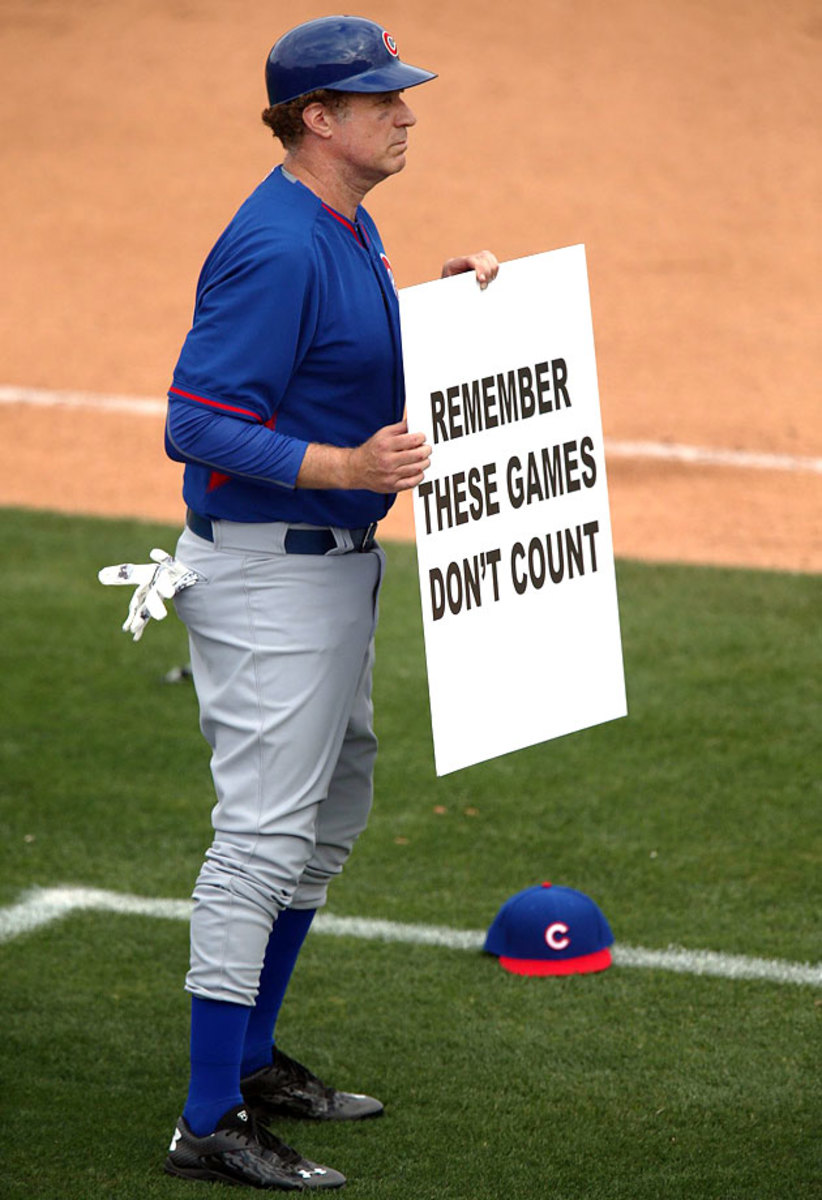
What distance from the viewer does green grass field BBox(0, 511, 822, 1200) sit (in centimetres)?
368

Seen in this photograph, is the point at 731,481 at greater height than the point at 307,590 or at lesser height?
lesser

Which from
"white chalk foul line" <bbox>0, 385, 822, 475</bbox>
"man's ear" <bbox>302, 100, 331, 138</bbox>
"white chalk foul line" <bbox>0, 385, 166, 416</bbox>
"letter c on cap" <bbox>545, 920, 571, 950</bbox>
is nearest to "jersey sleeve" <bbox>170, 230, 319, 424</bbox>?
"man's ear" <bbox>302, 100, 331, 138</bbox>

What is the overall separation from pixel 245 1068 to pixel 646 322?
8.53 meters

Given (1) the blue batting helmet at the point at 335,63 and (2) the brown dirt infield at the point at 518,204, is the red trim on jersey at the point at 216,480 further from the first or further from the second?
(2) the brown dirt infield at the point at 518,204

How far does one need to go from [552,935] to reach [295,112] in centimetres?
203

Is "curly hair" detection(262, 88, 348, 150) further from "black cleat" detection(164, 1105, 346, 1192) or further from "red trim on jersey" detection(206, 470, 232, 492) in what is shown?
"black cleat" detection(164, 1105, 346, 1192)

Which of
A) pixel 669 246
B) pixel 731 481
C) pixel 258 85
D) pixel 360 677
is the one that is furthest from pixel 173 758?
A: pixel 258 85

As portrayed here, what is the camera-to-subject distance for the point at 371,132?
343 centimetres

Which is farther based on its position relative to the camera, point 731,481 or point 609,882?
point 731,481

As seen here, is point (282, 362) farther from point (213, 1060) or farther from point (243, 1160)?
point (243, 1160)

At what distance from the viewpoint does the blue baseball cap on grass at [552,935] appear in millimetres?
4543

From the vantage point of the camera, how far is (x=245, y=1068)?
151 inches

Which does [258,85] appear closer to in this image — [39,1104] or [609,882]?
[609,882]

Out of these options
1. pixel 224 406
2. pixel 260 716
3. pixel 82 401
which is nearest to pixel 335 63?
pixel 224 406
